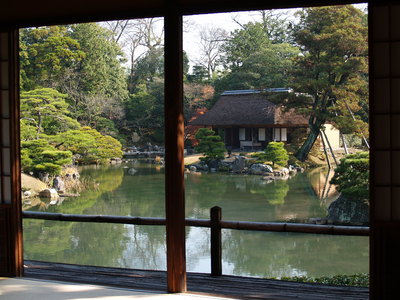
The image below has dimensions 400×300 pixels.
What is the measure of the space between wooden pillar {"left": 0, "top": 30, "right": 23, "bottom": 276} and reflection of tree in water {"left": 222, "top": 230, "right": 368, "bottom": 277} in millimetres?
6677

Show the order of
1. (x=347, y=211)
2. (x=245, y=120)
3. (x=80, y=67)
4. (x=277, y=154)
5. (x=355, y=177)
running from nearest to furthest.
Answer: (x=355, y=177), (x=347, y=211), (x=277, y=154), (x=80, y=67), (x=245, y=120)

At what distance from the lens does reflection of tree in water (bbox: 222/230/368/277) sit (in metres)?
9.05

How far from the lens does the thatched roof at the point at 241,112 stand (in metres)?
16.7

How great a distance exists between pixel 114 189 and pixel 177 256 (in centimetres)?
1208

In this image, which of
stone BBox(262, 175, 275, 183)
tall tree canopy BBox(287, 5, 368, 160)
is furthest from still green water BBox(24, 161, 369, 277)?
tall tree canopy BBox(287, 5, 368, 160)

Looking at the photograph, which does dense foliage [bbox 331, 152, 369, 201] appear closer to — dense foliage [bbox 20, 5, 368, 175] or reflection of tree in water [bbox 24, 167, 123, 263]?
dense foliage [bbox 20, 5, 368, 175]

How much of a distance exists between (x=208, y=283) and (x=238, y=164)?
12.8m

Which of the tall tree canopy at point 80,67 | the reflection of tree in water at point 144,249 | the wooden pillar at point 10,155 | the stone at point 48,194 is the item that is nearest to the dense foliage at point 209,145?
the tall tree canopy at point 80,67

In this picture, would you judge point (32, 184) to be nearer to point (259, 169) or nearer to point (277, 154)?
point (259, 169)

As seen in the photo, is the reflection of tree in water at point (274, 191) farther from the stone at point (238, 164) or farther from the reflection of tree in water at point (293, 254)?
the reflection of tree in water at point (293, 254)

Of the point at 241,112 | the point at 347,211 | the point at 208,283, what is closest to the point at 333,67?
the point at 347,211

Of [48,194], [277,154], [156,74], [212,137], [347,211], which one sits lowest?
[347,211]

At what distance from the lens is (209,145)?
53.6 ft

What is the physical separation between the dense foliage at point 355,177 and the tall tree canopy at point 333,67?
2.06m
